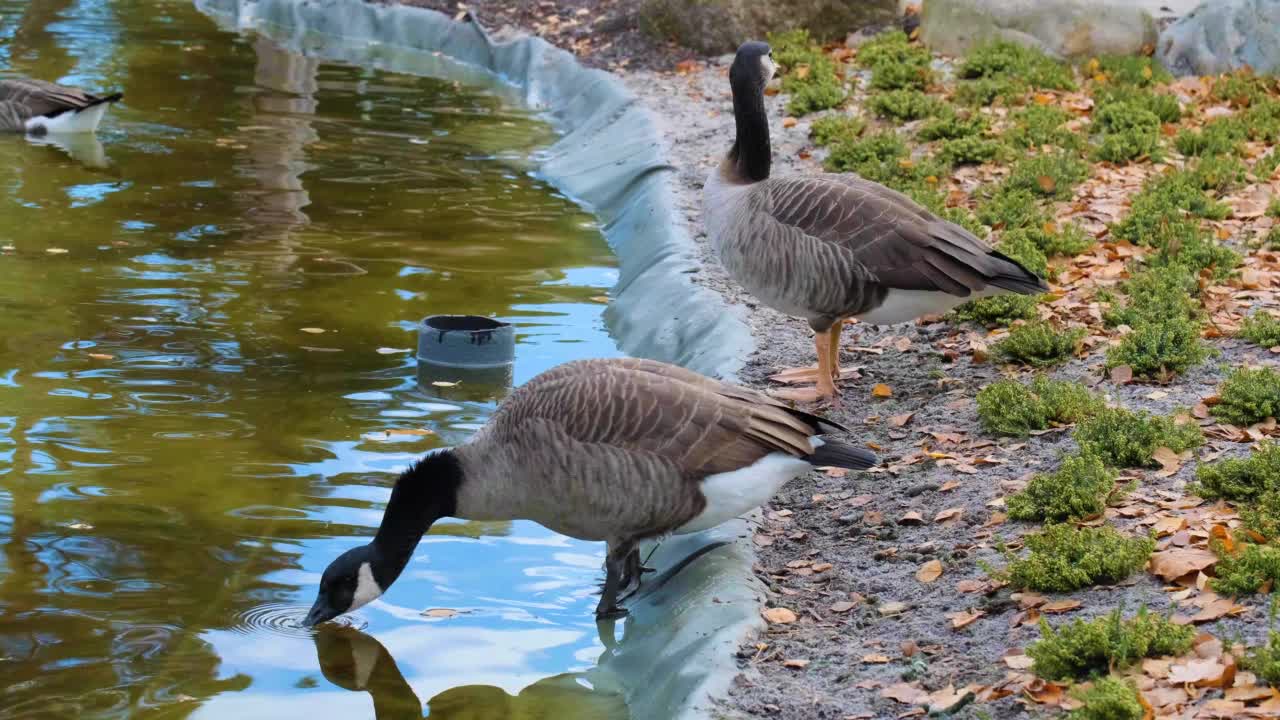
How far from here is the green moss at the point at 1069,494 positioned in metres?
5.41

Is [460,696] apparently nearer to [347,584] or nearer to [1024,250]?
[347,584]

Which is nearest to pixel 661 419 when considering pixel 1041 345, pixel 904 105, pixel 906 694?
pixel 906 694

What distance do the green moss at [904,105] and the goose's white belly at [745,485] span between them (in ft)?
25.4

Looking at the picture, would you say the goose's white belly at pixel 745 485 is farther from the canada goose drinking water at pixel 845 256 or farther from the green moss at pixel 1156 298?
the green moss at pixel 1156 298

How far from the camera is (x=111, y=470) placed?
681 cm

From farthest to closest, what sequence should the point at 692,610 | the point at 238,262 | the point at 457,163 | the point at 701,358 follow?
the point at 457,163 < the point at 238,262 < the point at 701,358 < the point at 692,610

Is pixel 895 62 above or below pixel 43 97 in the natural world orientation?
above

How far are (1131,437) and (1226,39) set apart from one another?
904cm

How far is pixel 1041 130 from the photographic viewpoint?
37.9 ft

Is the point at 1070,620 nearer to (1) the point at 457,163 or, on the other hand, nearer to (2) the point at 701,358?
(2) the point at 701,358

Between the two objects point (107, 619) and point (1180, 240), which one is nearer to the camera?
point (107, 619)

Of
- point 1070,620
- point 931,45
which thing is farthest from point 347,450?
Answer: point 931,45

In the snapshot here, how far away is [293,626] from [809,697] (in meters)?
2.09

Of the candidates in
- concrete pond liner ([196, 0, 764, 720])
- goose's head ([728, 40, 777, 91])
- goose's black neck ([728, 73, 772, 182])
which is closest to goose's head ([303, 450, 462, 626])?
concrete pond liner ([196, 0, 764, 720])
